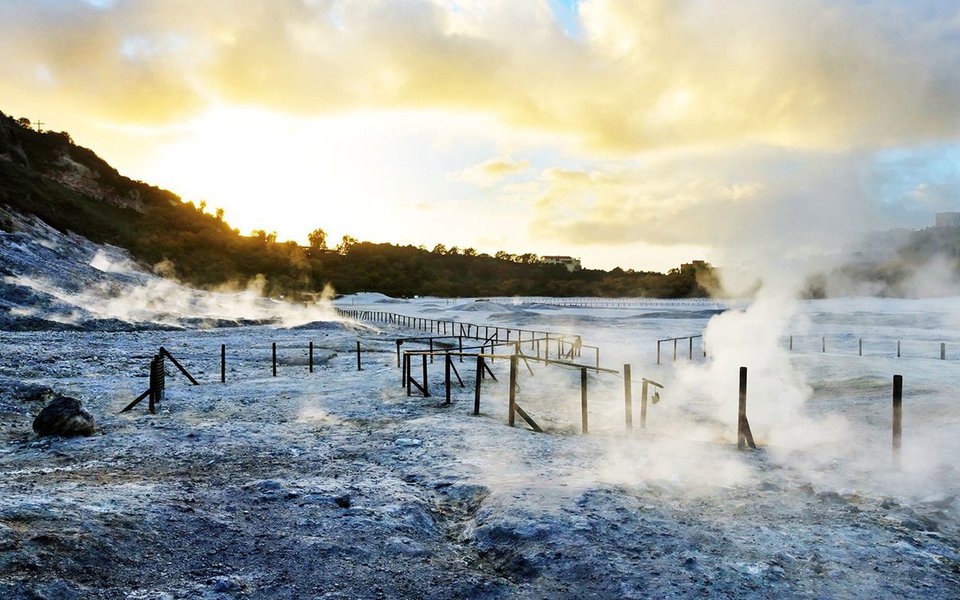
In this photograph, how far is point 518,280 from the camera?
6088 inches

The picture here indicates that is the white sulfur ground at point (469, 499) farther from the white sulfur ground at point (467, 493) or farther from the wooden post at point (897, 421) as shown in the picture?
the wooden post at point (897, 421)

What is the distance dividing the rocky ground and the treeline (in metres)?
27.2

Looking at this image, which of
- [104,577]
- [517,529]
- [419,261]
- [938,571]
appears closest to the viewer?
[104,577]

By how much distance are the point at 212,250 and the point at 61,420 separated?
103228 millimetres

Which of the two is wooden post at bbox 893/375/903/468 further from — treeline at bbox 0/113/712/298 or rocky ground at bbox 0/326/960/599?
treeline at bbox 0/113/712/298

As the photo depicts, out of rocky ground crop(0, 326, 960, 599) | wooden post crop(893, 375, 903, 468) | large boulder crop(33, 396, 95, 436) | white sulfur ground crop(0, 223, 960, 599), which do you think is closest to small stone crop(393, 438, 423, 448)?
rocky ground crop(0, 326, 960, 599)

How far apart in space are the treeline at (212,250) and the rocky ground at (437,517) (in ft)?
89.4

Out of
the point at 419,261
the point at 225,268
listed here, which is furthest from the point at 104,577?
the point at 419,261

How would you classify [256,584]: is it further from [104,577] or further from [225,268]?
[225,268]

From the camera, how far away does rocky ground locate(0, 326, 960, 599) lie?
585 cm

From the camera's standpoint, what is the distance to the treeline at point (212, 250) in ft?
246

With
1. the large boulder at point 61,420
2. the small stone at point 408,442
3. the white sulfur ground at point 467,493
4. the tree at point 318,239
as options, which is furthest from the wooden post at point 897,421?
the tree at point 318,239

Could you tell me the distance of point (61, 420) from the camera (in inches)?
430

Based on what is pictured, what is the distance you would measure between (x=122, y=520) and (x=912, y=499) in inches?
403
